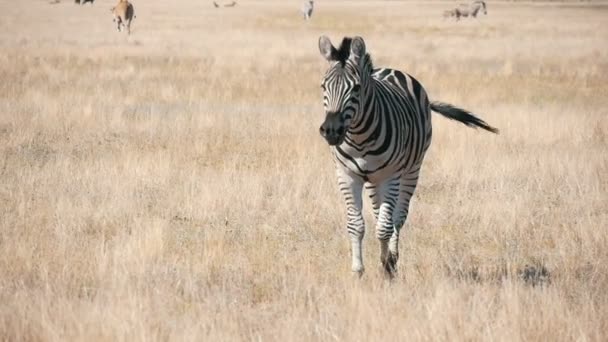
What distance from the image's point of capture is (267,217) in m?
Result: 8.05

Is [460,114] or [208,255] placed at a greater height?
[460,114]

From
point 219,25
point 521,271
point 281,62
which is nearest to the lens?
Answer: point 521,271

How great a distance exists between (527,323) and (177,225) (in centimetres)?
399

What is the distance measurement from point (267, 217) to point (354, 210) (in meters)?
2.26

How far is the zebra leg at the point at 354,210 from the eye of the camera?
5.83 metres

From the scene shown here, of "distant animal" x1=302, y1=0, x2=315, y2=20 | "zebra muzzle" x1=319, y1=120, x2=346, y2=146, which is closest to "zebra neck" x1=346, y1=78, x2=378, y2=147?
"zebra muzzle" x1=319, y1=120, x2=346, y2=146

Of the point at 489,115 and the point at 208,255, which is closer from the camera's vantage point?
the point at 208,255

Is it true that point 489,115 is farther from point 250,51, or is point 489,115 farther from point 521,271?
point 250,51

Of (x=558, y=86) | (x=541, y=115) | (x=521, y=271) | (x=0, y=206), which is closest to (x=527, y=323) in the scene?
(x=521, y=271)

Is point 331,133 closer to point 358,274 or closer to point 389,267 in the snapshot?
point 358,274

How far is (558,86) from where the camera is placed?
59.8 feet

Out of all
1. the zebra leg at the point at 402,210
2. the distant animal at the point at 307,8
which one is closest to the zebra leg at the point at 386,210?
the zebra leg at the point at 402,210

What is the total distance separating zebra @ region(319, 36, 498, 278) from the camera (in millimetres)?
5250

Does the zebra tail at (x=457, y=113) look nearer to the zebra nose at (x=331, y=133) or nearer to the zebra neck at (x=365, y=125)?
the zebra neck at (x=365, y=125)
